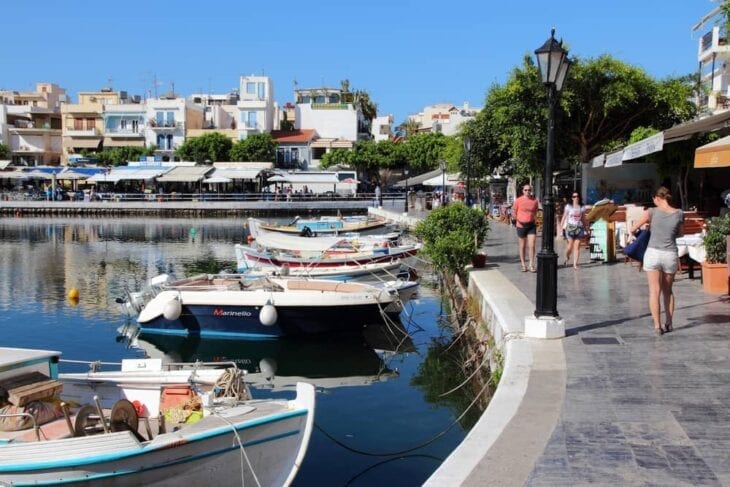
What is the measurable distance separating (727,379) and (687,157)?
16.3 meters

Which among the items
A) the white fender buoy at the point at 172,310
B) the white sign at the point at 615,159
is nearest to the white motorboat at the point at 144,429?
the white fender buoy at the point at 172,310

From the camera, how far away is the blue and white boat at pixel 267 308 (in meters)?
16.3

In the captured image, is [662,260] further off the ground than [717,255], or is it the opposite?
[662,260]

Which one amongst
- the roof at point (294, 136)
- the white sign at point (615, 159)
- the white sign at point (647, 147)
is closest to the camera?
the white sign at point (647, 147)

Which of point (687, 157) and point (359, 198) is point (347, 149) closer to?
point (359, 198)

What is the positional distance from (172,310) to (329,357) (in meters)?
3.67

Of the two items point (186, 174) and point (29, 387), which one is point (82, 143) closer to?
point (186, 174)

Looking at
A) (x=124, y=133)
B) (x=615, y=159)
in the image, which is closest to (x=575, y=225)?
(x=615, y=159)

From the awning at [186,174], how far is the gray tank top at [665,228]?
6355cm

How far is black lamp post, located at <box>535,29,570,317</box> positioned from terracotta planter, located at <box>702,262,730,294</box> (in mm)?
3885

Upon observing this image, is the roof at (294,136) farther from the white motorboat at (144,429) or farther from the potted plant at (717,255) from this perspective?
the white motorboat at (144,429)

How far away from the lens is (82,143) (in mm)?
90750

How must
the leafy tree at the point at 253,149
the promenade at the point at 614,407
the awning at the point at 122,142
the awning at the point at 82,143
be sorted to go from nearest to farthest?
the promenade at the point at 614,407, the leafy tree at the point at 253,149, the awning at the point at 122,142, the awning at the point at 82,143

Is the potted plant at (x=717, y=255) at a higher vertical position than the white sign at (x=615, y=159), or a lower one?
lower
